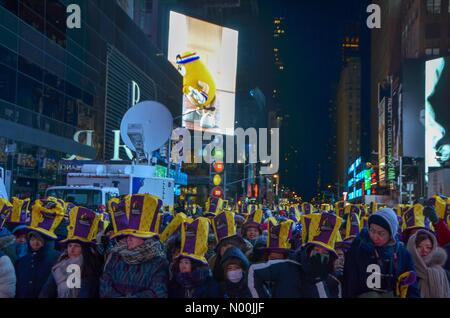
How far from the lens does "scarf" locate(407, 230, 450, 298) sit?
6.50 m

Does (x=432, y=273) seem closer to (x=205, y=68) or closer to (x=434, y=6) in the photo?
(x=205, y=68)

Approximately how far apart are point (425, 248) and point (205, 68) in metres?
83.8

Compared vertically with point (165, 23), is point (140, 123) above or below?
below

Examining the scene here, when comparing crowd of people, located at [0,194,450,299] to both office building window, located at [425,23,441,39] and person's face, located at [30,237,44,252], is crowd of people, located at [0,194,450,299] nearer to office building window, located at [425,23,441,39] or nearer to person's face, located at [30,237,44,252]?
person's face, located at [30,237,44,252]

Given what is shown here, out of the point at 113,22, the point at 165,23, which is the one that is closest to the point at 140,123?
the point at 113,22

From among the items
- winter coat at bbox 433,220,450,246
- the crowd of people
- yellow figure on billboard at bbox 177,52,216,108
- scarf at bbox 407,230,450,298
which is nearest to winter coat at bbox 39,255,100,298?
the crowd of people

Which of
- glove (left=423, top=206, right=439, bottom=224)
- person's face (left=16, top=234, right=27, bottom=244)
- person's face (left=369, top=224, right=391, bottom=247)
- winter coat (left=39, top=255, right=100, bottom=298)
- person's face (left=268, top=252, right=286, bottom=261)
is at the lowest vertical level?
winter coat (left=39, top=255, right=100, bottom=298)

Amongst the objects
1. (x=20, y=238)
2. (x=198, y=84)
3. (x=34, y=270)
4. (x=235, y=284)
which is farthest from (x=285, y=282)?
(x=198, y=84)

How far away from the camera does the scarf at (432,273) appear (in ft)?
21.3

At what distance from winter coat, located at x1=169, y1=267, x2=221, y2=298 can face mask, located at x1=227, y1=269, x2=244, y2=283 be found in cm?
14

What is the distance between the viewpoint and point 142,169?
22.0 m

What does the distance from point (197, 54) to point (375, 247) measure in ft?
275

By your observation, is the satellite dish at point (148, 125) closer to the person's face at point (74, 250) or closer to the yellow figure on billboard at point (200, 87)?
the person's face at point (74, 250)
